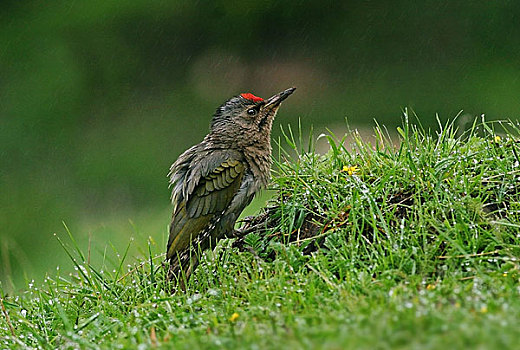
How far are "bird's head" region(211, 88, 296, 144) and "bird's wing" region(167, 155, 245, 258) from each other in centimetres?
38

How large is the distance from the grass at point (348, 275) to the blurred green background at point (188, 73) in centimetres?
602

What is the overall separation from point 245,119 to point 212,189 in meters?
0.81

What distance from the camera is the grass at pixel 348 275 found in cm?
289

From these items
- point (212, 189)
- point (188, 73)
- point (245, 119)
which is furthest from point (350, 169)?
point (188, 73)

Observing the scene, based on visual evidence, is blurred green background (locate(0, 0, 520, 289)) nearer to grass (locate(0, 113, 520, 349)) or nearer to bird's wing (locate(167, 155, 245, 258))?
bird's wing (locate(167, 155, 245, 258))

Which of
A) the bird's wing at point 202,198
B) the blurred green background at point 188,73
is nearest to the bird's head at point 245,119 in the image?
the bird's wing at point 202,198

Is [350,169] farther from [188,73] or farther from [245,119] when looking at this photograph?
[188,73]

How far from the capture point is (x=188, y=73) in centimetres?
1339

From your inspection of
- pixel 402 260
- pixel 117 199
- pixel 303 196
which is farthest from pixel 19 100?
pixel 402 260

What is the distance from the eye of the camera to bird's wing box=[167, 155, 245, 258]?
16.0ft

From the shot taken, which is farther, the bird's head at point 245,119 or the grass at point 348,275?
the bird's head at point 245,119

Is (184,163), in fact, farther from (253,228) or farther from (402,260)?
(402,260)

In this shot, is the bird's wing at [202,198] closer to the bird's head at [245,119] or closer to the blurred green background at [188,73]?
the bird's head at [245,119]

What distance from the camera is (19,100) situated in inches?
473
